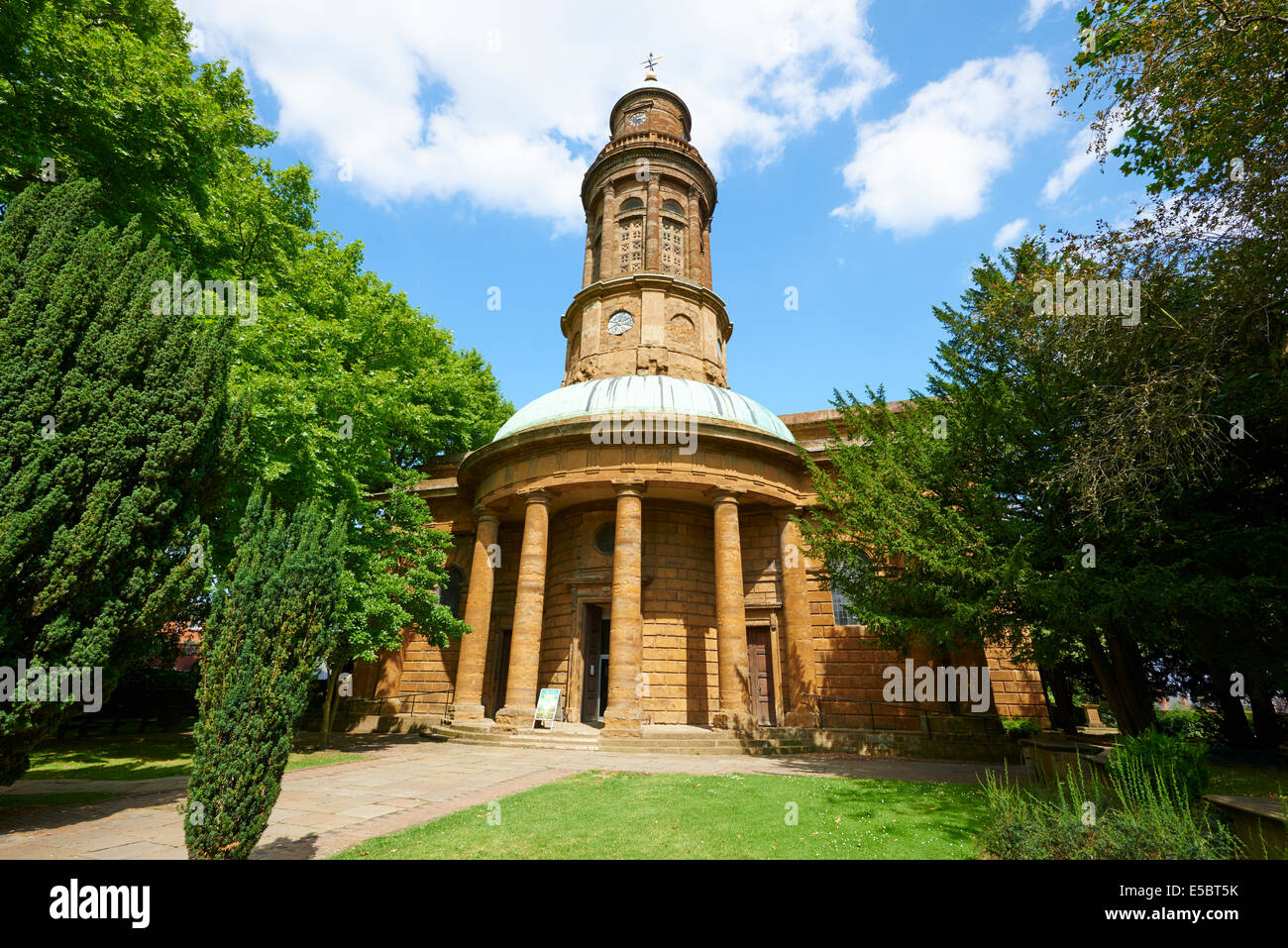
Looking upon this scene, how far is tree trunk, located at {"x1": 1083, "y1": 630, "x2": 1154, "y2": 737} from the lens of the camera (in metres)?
10.4

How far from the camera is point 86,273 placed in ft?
26.9

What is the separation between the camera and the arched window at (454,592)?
73.9 feet

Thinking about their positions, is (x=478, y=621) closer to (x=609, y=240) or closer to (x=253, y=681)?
(x=253, y=681)

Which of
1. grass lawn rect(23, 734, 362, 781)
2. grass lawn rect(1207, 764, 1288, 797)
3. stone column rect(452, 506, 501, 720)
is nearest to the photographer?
grass lawn rect(1207, 764, 1288, 797)

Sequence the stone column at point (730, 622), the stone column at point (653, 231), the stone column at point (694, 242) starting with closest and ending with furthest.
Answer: the stone column at point (730, 622), the stone column at point (653, 231), the stone column at point (694, 242)

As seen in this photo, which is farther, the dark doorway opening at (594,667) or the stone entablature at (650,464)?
the dark doorway opening at (594,667)

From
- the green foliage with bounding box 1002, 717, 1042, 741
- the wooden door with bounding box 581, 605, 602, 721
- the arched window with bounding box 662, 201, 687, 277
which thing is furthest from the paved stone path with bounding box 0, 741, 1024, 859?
the arched window with bounding box 662, 201, 687, 277

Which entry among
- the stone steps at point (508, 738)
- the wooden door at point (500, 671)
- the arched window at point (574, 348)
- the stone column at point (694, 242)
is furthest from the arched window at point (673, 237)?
the stone steps at point (508, 738)

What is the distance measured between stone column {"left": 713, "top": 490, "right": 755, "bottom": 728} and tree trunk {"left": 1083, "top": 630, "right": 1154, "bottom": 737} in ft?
27.7

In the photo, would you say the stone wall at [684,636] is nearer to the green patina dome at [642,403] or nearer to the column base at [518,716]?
the column base at [518,716]

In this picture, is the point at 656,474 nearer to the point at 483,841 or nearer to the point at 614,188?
the point at 483,841

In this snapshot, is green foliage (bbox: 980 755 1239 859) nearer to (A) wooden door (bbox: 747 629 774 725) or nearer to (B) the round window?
(A) wooden door (bbox: 747 629 774 725)

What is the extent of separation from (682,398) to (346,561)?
11.5m

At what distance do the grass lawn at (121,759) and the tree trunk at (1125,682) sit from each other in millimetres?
15356
